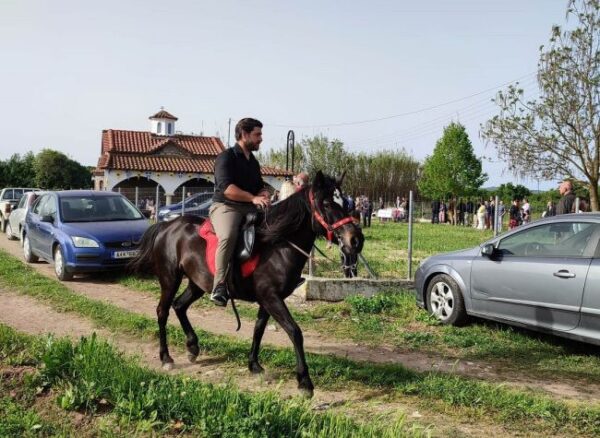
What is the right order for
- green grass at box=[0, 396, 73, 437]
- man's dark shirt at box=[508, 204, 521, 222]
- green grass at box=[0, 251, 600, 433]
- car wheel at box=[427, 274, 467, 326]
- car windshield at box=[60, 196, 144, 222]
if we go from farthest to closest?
man's dark shirt at box=[508, 204, 521, 222] → car windshield at box=[60, 196, 144, 222] → car wheel at box=[427, 274, 467, 326] → green grass at box=[0, 251, 600, 433] → green grass at box=[0, 396, 73, 437]

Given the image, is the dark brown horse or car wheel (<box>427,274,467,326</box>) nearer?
the dark brown horse

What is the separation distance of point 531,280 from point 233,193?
12.5 ft

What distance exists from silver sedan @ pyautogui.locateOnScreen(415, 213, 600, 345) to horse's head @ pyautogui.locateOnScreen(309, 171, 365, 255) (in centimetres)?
295

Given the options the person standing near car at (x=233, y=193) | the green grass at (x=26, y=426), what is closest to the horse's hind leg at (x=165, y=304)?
the person standing near car at (x=233, y=193)

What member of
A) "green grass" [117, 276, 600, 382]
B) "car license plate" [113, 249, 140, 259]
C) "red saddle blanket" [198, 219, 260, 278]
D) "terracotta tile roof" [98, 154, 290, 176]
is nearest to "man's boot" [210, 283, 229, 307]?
"red saddle blanket" [198, 219, 260, 278]

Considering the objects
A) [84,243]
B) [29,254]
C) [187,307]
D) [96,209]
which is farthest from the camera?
[29,254]

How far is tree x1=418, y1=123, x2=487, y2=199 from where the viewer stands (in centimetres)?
5050

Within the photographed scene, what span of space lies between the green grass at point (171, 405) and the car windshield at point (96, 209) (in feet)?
26.7

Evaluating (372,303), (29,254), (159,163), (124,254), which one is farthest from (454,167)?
(372,303)

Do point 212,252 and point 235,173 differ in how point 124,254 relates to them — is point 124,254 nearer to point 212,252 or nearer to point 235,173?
point 212,252

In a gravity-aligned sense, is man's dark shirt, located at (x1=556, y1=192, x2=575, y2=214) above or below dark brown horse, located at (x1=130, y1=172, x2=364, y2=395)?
above

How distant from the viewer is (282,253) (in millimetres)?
5469

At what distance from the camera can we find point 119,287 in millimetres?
11195

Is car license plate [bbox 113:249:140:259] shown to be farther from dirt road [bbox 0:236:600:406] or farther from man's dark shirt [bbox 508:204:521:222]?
Result: man's dark shirt [bbox 508:204:521:222]
